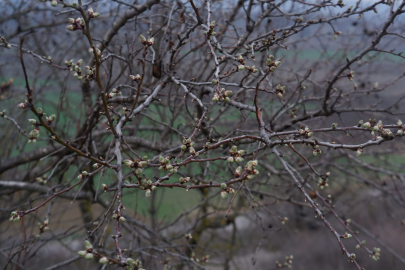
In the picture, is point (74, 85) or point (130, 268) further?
point (74, 85)

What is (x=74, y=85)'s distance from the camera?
705 cm

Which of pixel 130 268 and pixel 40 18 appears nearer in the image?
pixel 130 268

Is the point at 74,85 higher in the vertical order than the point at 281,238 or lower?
higher

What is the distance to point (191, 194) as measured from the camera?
29.7 feet

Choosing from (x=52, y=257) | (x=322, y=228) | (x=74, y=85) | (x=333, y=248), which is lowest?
(x=52, y=257)

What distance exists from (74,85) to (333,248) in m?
7.09

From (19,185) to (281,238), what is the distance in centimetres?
645

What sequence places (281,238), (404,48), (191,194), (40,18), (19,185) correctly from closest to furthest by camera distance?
(19,185)
(404,48)
(40,18)
(281,238)
(191,194)

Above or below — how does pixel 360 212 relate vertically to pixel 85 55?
below

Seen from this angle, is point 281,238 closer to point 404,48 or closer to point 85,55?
point 404,48

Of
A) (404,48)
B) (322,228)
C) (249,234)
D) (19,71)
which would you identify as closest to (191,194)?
(249,234)

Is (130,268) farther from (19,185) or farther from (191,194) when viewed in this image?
(191,194)

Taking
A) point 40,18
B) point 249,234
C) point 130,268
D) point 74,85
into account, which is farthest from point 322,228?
point 40,18

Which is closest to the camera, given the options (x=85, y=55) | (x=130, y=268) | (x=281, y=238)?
(x=130, y=268)
